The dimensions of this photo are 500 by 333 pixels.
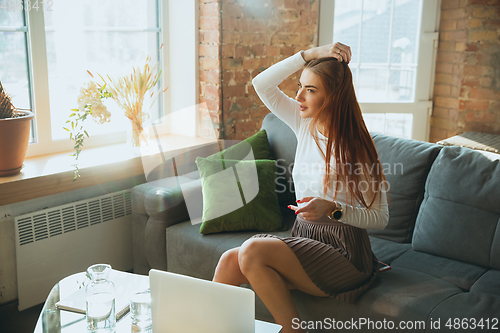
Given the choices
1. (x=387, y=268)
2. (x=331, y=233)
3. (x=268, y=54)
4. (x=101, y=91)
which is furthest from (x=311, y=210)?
(x=268, y=54)

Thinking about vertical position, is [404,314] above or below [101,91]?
below

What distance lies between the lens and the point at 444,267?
1949 mm

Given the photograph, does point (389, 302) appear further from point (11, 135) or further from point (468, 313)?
point (11, 135)

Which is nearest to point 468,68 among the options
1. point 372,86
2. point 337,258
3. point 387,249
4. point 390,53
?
point 390,53

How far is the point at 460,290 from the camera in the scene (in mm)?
1770

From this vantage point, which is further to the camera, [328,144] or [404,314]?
[328,144]

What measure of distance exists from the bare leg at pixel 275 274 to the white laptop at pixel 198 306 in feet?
1.74

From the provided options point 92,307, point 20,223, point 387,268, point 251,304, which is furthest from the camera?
point 20,223

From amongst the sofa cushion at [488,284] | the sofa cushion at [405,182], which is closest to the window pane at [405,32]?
the sofa cushion at [405,182]

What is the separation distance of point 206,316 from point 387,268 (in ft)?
3.36

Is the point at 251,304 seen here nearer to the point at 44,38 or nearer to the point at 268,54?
the point at 44,38

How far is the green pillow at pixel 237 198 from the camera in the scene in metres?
2.28

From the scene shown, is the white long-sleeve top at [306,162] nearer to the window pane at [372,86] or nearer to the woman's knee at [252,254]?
the woman's knee at [252,254]

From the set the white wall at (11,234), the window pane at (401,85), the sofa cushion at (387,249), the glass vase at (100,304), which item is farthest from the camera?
the window pane at (401,85)
